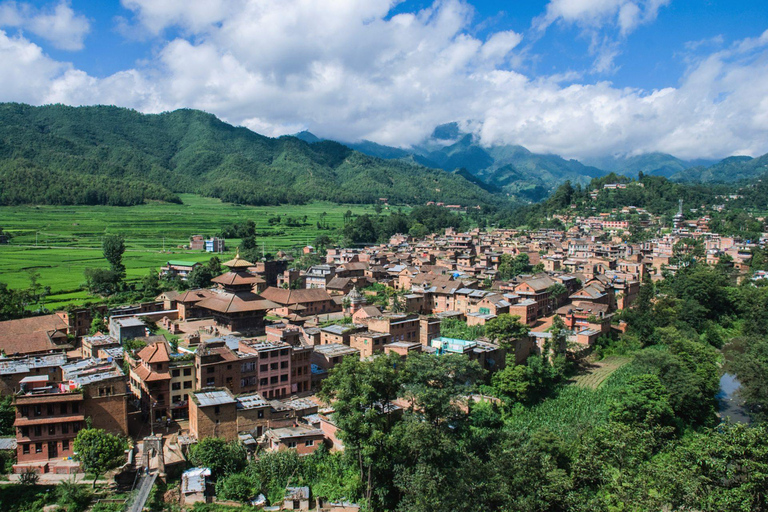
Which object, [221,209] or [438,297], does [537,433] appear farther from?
[221,209]

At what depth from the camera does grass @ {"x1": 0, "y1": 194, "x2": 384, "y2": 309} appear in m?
57.6

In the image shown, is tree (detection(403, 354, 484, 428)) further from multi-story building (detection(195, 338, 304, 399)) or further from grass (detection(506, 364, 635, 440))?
multi-story building (detection(195, 338, 304, 399))

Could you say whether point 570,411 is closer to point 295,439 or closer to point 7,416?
point 295,439

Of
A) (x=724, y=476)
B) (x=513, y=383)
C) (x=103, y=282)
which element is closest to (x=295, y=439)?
(x=513, y=383)

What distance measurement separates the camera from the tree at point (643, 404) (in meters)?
30.3

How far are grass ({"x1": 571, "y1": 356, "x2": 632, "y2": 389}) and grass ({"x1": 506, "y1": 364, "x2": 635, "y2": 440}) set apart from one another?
2.06 ft

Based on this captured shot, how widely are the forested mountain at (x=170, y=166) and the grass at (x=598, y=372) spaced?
9409 centimetres

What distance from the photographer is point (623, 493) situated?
1812 centimetres

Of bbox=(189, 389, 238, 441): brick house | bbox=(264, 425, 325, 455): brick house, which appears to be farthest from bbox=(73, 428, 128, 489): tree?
bbox=(264, 425, 325, 455): brick house

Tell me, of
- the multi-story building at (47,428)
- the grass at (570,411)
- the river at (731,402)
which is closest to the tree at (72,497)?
the multi-story building at (47,428)

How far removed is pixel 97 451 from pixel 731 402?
39567mm

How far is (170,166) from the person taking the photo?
159625 millimetres

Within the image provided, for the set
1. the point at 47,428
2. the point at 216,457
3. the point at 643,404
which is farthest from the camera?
the point at 643,404

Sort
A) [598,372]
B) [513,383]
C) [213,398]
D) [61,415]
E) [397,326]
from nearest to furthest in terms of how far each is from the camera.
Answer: [61,415]
[213,398]
[513,383]
[397,326]
[598,372]
